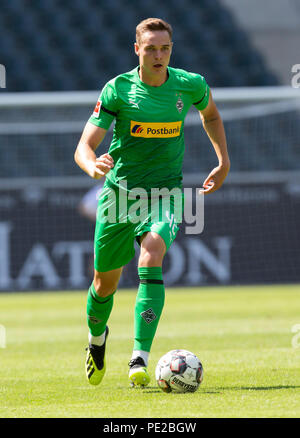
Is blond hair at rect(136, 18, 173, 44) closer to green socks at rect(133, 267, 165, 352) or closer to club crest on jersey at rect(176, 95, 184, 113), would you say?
club crest on jersey at rect(176, 95, 184, 113)

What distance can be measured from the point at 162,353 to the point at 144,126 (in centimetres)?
217

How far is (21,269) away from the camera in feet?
44.5

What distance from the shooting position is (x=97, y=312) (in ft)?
17.3

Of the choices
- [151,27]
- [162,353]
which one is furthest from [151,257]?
[162,353]

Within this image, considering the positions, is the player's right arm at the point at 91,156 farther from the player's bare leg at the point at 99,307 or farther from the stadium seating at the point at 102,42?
the stadium seating at the point at 102,42

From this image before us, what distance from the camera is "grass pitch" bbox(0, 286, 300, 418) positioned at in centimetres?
396

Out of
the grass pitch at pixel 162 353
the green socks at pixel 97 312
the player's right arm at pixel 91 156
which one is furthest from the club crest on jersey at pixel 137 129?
the grass pitch at pixel 162 353

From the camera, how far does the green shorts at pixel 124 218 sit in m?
5.02

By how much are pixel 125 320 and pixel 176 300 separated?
8.52ft

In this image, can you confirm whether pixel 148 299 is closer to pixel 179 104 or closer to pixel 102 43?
pixel 179 104

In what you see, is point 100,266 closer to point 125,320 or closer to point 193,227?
point 125,320

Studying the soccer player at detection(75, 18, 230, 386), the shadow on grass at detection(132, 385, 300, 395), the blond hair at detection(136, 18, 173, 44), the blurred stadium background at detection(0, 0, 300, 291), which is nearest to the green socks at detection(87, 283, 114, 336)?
the soccer player at detection(75, 18, 230, 386)

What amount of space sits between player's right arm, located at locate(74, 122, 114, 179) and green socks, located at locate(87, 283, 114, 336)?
848mm

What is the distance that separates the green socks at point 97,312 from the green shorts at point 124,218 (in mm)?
193
